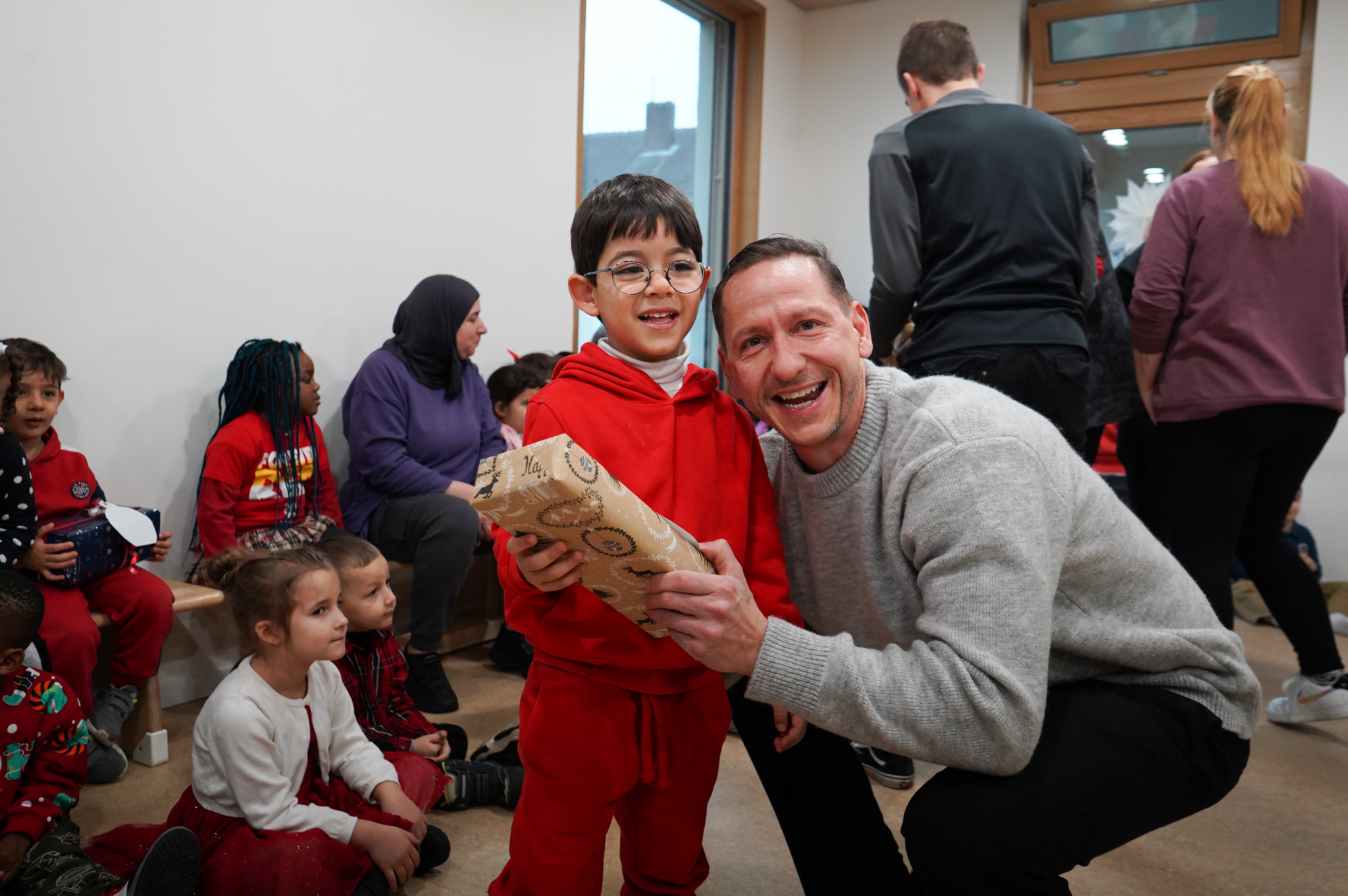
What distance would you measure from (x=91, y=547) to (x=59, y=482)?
204 mm

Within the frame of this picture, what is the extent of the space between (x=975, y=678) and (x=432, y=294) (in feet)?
8.07

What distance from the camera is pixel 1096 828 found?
47.4 inches

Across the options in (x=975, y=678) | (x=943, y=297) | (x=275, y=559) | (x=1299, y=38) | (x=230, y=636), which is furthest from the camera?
(x=1299, y=38)

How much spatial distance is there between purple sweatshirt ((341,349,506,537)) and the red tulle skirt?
1309 mm

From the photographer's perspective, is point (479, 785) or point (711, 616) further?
point (479, 785)

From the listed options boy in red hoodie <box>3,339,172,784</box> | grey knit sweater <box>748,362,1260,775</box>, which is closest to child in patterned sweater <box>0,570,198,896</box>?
boy in red hoodie <box>3,339,172,784</box>

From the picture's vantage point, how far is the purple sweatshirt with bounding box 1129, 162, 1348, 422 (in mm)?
2424

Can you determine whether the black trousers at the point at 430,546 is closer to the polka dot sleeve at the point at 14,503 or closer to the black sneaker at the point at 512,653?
the black sneaker at the point at 512,653

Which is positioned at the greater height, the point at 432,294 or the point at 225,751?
the point at 432,294

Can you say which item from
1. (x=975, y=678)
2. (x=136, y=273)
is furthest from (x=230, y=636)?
(x=975, y=678)

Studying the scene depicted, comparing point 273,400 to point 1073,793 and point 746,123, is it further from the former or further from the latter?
point 746,123

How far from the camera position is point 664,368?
142 cm

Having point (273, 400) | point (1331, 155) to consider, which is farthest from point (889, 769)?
point (1331, 155)

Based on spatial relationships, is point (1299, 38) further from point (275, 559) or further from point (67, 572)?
point (67, 572)
